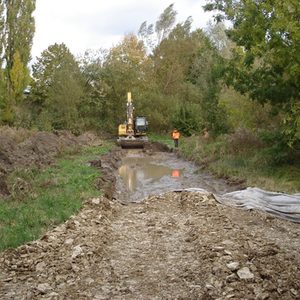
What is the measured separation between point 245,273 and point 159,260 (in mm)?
1669

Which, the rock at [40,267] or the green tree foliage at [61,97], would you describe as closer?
the rock at [40,267]

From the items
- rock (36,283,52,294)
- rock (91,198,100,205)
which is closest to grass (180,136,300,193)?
rock (91,198,100,205)

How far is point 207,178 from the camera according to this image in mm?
19250

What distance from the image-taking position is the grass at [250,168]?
1488 centimetres

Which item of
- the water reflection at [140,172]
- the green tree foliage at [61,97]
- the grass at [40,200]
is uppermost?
→ the green tree foliage at [61,97]

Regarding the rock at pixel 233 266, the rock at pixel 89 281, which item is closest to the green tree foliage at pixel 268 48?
the rock at pixel 233 266

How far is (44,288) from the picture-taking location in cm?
600

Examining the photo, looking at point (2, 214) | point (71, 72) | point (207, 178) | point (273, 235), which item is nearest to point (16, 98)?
point (71, 72)

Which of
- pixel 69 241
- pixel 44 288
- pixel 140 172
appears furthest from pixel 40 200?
pixel 140 172

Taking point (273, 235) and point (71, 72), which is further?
point (71, 72)

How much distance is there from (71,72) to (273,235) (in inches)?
1385

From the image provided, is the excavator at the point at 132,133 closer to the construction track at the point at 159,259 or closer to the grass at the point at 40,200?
the grass at the point at 40,200

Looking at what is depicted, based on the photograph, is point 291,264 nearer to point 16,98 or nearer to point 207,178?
point 207,178

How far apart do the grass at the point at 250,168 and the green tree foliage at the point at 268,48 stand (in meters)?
1.93
